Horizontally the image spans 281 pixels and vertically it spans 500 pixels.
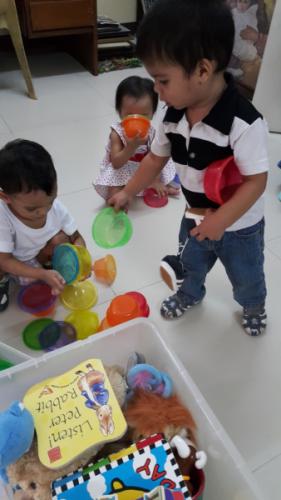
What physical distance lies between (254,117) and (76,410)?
55cm

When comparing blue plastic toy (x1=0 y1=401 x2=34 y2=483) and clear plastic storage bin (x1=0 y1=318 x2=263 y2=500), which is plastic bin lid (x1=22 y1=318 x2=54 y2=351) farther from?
blue plastic toy (x1=0 y1=401 x2=34 y2=483)

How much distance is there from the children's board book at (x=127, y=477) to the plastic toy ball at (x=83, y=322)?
0.40m

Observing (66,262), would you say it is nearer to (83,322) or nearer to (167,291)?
(83,322)

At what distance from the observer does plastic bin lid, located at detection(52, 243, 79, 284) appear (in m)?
1.00

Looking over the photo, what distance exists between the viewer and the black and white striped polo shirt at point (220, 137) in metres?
0.66

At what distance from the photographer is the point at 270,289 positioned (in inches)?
46.1

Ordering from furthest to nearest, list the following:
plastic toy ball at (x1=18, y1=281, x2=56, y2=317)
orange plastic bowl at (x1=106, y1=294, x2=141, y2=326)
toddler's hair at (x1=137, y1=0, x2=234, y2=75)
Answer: plastic toy ball at (x1=18, y1=281, x2=56, y2=317)
orange plastic bowl at (x1=106, y1=294, x2=141, y2=326)
toddler's hair at (x1=137, y1=0, x2=234, y2=75)

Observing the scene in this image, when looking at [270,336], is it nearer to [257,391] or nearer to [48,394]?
[257,391]

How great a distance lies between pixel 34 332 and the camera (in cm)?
101

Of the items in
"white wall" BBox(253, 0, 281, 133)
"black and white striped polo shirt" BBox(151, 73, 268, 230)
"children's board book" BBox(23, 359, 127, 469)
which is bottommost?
"children's board book" BBox(23, 359, 127, 469)

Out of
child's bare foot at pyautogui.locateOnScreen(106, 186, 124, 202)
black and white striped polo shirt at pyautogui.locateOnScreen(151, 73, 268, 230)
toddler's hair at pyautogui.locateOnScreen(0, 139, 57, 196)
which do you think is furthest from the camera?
child's bare foot at pyautogui.locateOnScreen(106, 186, 124, 202)

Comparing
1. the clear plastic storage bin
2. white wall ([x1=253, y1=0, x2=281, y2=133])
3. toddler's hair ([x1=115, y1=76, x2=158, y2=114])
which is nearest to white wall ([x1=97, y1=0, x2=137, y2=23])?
white wall ([x1=253, y1=0, x2=281, y2=133])

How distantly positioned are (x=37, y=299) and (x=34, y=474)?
1.68 feet

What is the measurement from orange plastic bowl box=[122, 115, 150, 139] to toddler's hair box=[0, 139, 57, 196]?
0.45 metres
